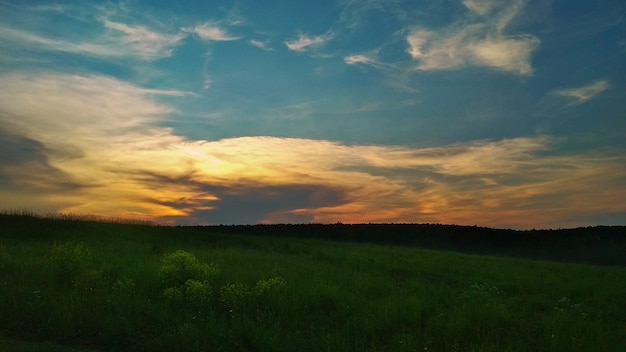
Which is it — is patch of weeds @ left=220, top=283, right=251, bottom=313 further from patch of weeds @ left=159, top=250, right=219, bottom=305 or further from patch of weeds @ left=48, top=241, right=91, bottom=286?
patch of weeds @ left=48, top=241, right=91, bottom=286

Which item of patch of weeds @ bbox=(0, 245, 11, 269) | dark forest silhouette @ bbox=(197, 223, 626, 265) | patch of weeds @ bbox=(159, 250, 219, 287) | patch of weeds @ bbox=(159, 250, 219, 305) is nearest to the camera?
patch of weeds @ bbox=(159, 250, 219, 305)

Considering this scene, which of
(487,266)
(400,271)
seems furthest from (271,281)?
(487,266)

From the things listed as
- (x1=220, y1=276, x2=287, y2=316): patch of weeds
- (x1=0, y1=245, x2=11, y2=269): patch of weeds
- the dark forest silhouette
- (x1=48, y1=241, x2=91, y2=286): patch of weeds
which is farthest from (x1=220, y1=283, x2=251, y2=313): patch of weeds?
the dark forest silhouette

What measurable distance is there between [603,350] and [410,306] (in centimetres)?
493

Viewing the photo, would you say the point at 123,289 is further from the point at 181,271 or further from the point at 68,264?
the point at 68,264

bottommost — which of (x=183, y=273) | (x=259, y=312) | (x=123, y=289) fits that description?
(x=259, y=312)

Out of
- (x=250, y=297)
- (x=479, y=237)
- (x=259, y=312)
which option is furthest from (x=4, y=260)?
(x=479, y=237)

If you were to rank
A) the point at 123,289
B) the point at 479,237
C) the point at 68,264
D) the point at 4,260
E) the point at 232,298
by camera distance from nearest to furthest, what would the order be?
the point at 232,298 < the point at 123,289 < the point at 68,264 < the point at 4,260 < the point at 479,237

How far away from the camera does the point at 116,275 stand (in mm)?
18359

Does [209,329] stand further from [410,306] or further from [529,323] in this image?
[529,323]

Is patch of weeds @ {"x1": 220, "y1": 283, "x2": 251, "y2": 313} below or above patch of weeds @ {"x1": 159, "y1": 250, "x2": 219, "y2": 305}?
below

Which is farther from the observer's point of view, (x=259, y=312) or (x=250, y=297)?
(x=250, y=297)

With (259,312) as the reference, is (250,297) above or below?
above

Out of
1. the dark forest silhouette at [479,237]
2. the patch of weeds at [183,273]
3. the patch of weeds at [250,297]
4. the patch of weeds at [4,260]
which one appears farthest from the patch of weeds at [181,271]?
the dark forest silhouette at [479,237]
